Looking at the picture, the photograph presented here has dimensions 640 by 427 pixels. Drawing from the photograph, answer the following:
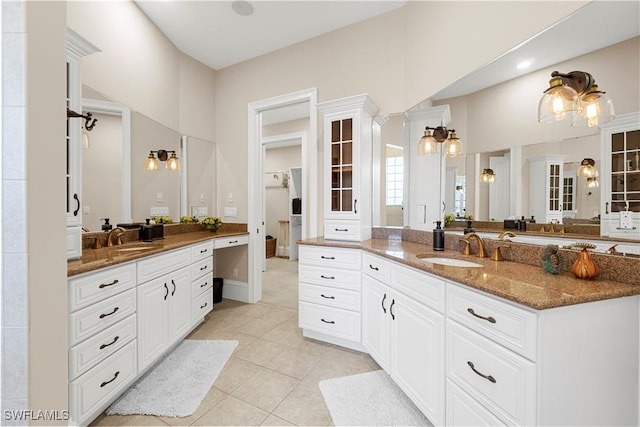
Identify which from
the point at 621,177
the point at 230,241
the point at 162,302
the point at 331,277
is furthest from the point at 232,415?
the point at 621,177

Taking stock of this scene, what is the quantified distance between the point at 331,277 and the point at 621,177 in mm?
1871

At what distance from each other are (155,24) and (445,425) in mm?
4223

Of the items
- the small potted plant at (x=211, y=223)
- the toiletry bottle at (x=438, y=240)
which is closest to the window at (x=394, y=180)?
the toiletry bottle at (x=438, y=240)

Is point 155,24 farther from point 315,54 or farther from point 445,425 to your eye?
point 445,425

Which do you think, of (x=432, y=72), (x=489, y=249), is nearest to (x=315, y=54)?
(x=432, y=72)

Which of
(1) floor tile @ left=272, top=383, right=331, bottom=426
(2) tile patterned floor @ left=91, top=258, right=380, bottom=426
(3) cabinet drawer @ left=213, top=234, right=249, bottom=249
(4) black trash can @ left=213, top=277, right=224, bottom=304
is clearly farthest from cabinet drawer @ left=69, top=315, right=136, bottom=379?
(4) black trash can @ left=213, top=277, right=224, bottom=304

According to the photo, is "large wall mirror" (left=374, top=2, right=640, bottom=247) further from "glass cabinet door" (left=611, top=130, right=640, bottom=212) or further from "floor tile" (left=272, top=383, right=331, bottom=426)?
"floor tile" (left=272, top=383, right=331, bottom=426)

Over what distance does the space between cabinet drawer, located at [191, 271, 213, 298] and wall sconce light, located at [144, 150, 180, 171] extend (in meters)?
1.29

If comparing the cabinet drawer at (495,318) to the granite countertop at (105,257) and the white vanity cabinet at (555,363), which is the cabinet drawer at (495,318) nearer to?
the white vanity cabinet at (555,363)

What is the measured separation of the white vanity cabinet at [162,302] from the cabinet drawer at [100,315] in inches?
4.2

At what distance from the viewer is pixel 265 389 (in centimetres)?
185

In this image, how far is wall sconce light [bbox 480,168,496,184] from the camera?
179 centimetres

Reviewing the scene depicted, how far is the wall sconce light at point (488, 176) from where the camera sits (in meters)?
1.79

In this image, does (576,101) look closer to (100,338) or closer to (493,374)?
(493,374)
